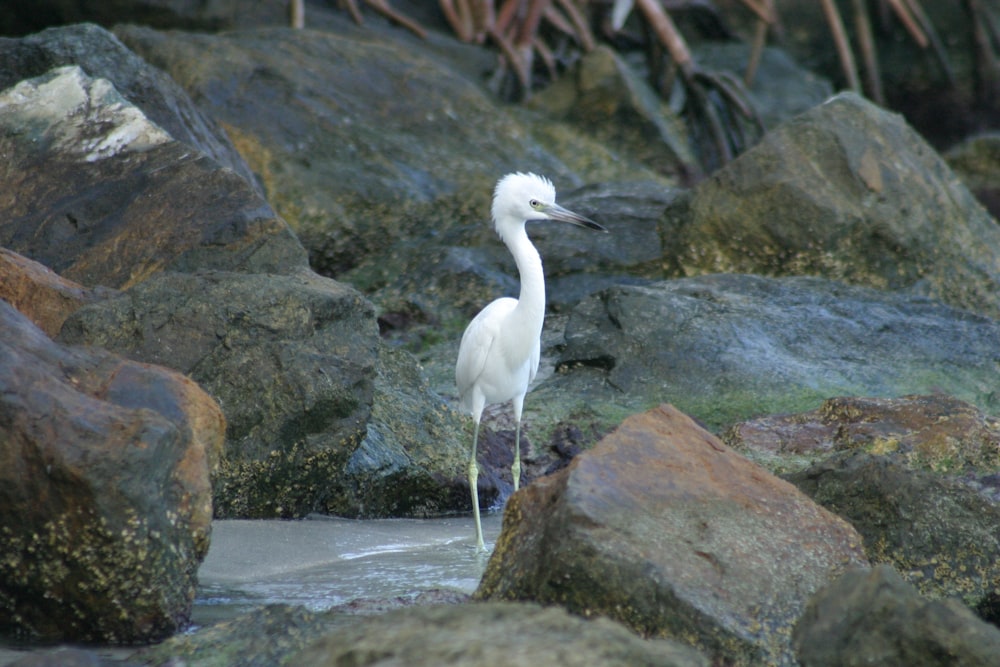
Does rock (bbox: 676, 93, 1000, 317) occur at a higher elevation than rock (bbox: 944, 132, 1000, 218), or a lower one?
Result: higher

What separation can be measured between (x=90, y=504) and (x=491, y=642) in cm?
143

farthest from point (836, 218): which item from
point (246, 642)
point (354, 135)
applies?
point (246, 642)

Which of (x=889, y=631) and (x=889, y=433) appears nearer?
(x=889, y=631)

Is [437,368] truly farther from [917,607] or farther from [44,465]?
[917,607]

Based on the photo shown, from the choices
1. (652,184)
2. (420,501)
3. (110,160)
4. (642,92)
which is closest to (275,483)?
(420,501)

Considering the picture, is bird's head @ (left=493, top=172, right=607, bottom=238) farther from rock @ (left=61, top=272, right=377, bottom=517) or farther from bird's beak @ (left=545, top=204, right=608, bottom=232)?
rock @ (left=61, top=272, right=377, bottom=517)

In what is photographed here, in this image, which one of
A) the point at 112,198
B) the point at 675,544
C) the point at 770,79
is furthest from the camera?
the point at 770,79

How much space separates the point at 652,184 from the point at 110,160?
16.4ft

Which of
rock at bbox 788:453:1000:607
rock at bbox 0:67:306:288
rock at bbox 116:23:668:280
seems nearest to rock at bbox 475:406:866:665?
rock at bbox 788:453:1000:607

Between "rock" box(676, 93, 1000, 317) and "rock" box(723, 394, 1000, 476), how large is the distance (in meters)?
2.48

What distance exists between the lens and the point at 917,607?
120 inches

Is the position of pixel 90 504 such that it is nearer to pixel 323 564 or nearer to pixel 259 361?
pixel 323 564

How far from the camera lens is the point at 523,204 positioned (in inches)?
231

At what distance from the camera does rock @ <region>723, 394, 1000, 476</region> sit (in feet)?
17.3
